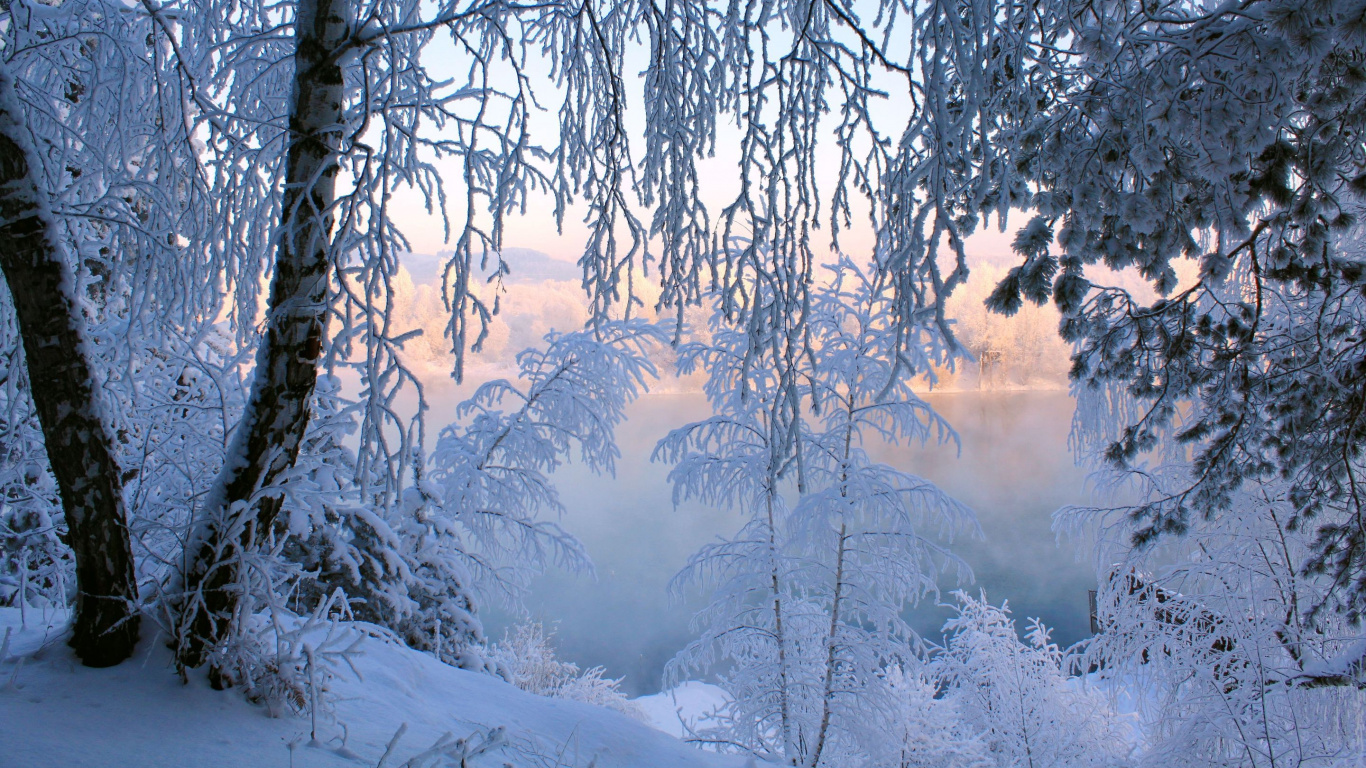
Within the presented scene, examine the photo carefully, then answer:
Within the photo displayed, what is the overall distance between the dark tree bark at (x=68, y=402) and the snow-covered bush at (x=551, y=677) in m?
7.33

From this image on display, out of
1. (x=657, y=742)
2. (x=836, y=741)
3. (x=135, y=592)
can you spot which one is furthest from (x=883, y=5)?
(x=836, y=741)

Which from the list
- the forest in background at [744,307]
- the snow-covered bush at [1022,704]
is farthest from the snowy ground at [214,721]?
the snow-covered bush at [1022,704]

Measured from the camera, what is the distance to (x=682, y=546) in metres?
18.5

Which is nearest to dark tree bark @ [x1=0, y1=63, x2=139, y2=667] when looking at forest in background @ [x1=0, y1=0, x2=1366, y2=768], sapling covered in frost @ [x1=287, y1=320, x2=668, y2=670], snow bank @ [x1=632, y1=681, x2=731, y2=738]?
forest in background @ [x1=0, y1=0, x2=1366, y2=768]

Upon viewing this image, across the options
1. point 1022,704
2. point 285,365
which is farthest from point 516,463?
point 1022,704

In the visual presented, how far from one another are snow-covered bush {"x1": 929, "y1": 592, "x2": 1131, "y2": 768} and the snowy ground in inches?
230

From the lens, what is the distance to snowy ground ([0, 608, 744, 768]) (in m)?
1.49

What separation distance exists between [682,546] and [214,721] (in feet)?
56.7

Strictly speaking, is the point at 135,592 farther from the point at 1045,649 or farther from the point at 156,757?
the point at 1045,649

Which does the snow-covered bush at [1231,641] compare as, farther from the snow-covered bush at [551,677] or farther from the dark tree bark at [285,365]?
the snow-covered bush at [551,677]

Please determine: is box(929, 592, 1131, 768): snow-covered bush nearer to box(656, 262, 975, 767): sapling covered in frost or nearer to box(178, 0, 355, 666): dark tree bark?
box(656, 262, 975, 767): sapling covered in frost

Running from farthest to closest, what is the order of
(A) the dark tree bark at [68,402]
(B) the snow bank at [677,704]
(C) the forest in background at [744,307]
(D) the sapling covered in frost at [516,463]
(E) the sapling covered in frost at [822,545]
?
(B) the snow bank at [677,704] < (D) the sapling covered in frost at [516,463] < (E) the sapling covered in frost at [822,545] < (A) the dark tree bark at [68,402] < (C) the forest in background at [744,307]

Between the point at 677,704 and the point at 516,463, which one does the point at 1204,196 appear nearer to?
the point at 516,463

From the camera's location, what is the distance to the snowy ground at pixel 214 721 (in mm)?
1490
